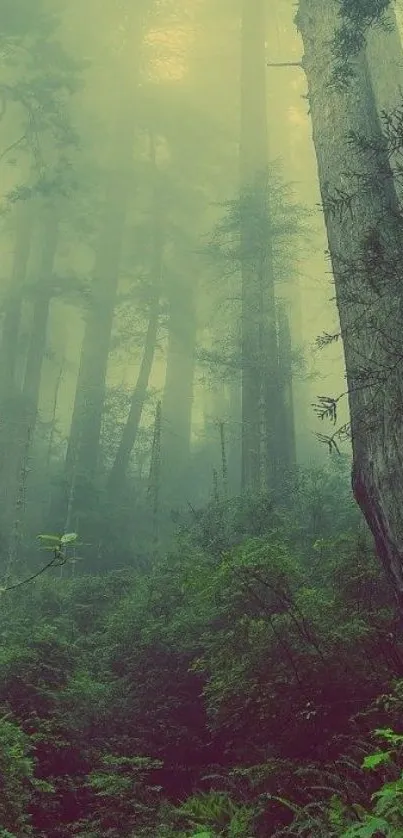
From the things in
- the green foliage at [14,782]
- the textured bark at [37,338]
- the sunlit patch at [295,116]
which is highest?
the sunlit patch at [295,116]

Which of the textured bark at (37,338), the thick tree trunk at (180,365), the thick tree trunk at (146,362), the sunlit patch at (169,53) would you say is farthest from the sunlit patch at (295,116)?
the textured bark at (37,338)

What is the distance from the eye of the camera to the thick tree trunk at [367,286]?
14.8 feet

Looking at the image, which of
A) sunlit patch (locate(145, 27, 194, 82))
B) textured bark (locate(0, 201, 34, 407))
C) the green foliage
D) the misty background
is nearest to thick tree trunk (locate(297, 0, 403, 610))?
the green foliage

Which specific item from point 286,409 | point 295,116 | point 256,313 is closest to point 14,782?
point 286,409

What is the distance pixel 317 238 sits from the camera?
33.2 metres

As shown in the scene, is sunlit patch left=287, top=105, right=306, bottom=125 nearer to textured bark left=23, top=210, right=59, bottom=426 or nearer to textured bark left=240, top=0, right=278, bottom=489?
textured bark left=240, top=0, right=278, bottom=489

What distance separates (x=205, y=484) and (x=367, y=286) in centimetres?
1890

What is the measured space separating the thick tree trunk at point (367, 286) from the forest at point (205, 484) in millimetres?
25

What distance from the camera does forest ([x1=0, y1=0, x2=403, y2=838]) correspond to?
459cm

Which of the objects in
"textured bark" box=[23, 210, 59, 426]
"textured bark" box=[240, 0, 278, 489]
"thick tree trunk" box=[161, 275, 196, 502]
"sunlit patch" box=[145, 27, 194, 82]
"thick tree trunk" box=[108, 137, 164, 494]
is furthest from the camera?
"sunlit patch" box=[145, 27, 194, 82]

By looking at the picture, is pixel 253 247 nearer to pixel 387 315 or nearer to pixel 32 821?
pixel 387 315

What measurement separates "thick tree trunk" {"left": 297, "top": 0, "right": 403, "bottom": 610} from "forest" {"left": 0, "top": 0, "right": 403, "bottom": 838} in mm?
25

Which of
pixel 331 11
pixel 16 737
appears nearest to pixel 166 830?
pixel 16 737

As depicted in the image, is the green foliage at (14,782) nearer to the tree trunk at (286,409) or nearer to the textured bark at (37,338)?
the tree trunk at (286,409)
